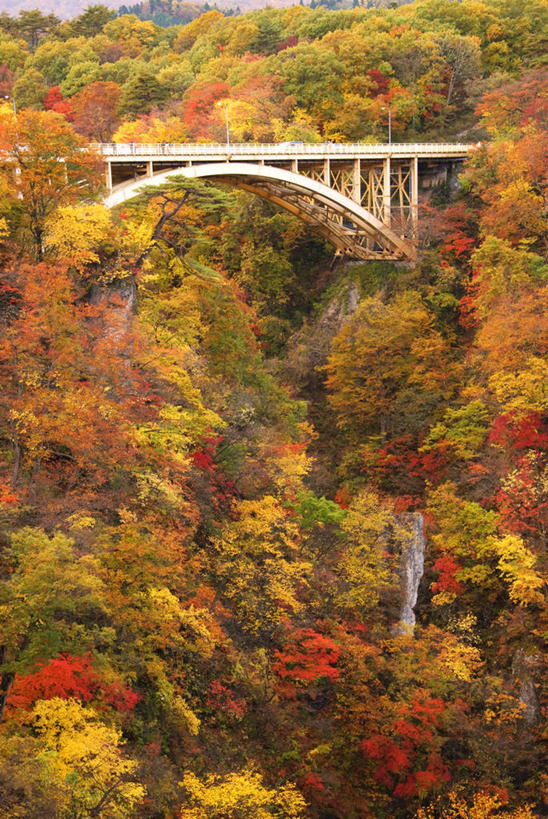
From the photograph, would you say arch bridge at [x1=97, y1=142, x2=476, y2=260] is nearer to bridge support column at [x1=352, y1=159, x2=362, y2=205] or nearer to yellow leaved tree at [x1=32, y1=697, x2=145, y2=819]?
bridge support column at [x1=352, y1=159, x2=362, y2=205]

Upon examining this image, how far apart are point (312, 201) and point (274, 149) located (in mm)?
4420

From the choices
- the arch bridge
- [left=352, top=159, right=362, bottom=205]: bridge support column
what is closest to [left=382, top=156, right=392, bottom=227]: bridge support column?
the arch bridge

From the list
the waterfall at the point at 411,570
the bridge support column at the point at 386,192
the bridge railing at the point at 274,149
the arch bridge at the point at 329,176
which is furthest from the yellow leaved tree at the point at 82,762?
the bridge support column at the point at 386,192

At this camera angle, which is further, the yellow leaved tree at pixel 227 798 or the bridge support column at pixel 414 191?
the bridge support column at pixel 414 191

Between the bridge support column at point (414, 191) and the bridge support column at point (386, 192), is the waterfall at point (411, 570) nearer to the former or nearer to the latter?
the bridge support column at point (386, 192)

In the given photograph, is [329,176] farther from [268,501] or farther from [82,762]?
[82,762]

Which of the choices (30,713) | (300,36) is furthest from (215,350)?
(300,36)

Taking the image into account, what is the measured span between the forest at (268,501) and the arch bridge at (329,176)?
1.08m

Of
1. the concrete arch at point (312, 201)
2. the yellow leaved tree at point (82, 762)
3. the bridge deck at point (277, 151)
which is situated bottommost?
the yellow leaved tree at point (82, 762)

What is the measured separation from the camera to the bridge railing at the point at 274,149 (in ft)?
116

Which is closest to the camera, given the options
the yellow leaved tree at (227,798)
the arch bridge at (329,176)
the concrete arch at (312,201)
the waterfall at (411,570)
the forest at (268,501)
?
the yellow leaved tree at (227,798)

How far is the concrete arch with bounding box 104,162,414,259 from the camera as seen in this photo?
3716 centimetres

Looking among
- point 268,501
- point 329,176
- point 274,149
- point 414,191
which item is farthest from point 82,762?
point 414,191

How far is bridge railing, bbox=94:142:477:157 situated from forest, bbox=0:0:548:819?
1.74 metres
